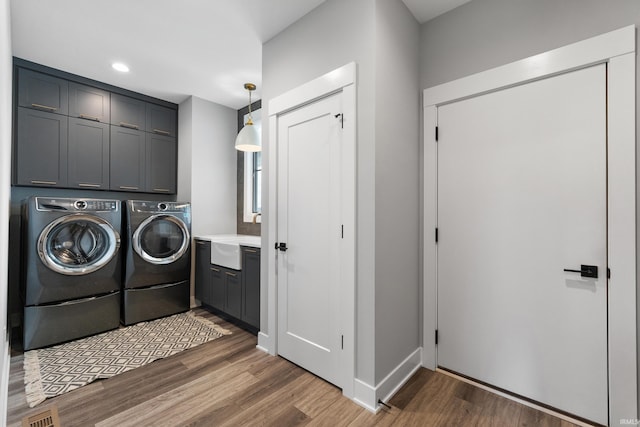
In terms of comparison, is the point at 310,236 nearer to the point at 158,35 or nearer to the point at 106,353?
the point at 106,353

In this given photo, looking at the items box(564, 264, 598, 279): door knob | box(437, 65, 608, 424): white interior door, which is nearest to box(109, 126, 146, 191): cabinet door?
box(437, 65, 608, 424): white interior door

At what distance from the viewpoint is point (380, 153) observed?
5.83ft

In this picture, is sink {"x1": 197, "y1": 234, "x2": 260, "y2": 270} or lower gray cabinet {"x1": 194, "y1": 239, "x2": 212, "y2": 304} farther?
lower gray cabinet {"x1": 194, "y1": 239, "x2": 212, "y2": 304}

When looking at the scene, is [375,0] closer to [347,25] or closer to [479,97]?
[347,25]

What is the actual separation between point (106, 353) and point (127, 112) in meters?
2.66

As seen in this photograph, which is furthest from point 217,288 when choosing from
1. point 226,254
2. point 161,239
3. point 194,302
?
point 161,239

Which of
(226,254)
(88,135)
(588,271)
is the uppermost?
(88,135)

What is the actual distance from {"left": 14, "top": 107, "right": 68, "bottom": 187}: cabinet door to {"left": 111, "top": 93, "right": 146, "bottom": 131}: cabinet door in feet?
1.58

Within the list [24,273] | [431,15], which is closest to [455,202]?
[431,15]

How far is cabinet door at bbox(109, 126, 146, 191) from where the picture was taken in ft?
11.0

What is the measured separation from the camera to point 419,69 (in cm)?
220

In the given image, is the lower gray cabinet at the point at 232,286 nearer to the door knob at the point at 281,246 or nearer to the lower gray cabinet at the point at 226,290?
the lower gray cabinet at the point at 226,290

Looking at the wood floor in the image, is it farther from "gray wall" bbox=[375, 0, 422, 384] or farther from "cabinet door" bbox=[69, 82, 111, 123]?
"cabinet door" bbox=[69, 82, 111, 123]

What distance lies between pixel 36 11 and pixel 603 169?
390 cm
